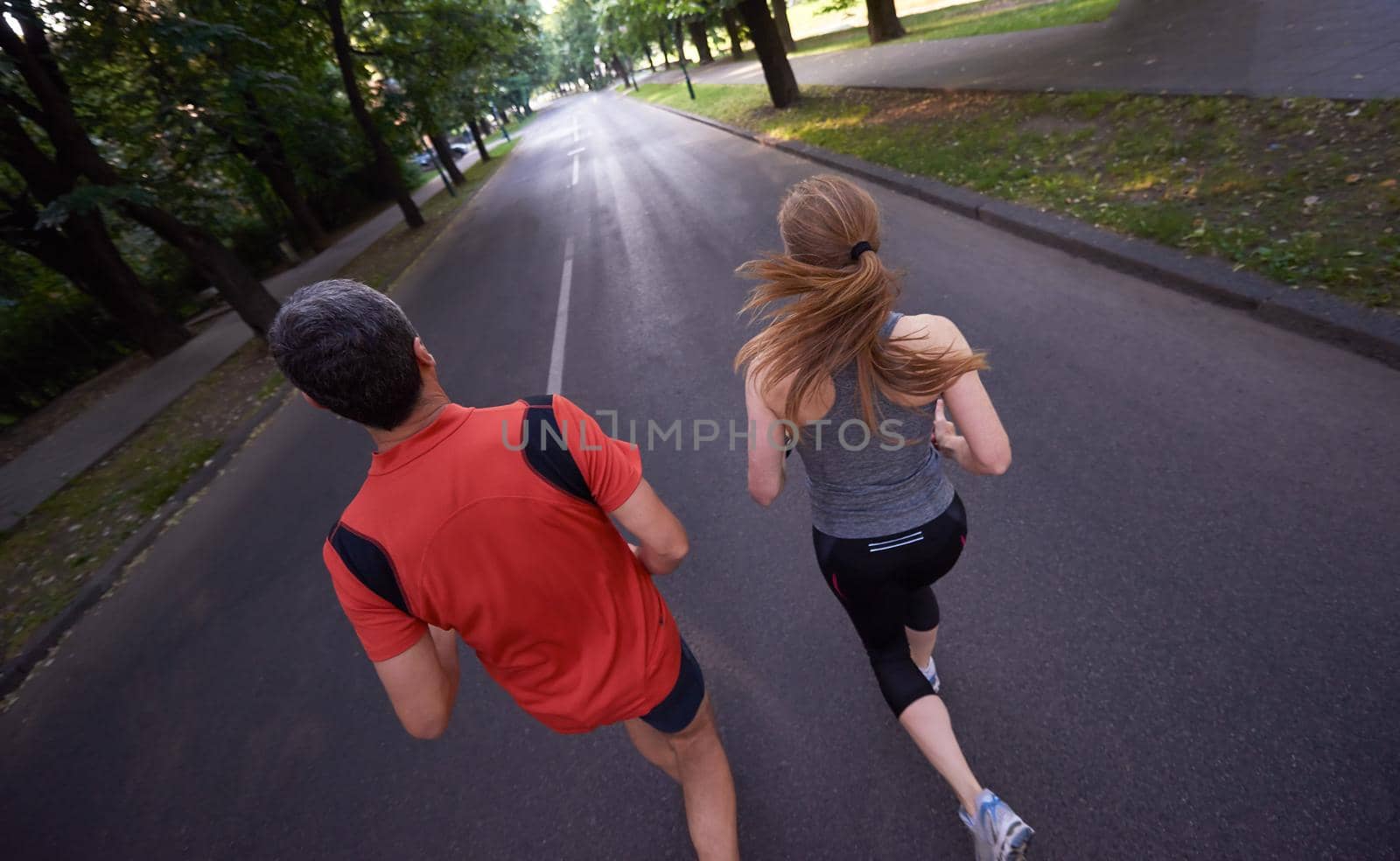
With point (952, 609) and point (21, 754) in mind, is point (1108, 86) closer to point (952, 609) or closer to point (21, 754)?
point (952, 609)

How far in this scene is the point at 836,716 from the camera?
2.53 meters

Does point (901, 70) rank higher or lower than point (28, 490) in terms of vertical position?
higher

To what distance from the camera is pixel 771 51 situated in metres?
14.9

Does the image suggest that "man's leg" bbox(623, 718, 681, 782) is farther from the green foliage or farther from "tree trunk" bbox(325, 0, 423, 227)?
"tree trunk" bbox(325, 0, 423, 227)

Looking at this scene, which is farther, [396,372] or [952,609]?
[952,609]

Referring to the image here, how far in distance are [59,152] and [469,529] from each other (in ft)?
39.5

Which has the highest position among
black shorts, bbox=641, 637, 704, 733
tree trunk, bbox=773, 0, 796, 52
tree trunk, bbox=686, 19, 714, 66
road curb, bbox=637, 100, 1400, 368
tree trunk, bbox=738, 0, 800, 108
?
tree trunk, bbox=686, 19, 714, 66

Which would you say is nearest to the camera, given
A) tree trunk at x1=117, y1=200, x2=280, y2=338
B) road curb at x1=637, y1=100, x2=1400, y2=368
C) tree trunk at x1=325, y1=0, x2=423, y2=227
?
road curb at x1=637, y1=100, x2=1400, y2=368

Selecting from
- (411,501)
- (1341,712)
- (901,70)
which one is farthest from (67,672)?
(901,70)

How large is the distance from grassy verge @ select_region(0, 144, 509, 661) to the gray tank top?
245 inches

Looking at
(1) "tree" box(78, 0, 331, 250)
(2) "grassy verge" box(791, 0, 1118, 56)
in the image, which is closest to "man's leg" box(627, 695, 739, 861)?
(1) "tree" box(78, 0, 331, 250)

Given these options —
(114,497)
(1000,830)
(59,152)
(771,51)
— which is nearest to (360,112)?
(59,152)

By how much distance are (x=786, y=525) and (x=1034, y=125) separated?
7.59 meters

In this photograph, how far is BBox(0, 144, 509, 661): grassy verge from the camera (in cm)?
516
